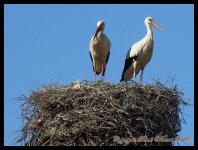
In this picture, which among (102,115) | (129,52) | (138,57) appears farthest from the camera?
(129,52)

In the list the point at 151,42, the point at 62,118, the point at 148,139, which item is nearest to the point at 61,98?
the point at 62,118

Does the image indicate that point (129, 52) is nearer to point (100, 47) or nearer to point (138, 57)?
point (138, 57)

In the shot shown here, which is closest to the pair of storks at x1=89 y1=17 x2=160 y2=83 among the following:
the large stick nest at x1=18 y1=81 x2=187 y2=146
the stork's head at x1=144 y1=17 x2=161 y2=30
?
the stork's head at x1=144 y1=17 x2=161 y2=30

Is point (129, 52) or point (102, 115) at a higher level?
point (129, 52)

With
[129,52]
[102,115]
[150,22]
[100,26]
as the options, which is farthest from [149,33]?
[102,115]

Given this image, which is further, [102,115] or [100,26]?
[100,26]

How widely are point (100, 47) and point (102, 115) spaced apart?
3.06 meters

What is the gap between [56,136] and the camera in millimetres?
14836

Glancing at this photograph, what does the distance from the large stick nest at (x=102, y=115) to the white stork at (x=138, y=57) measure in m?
2.06

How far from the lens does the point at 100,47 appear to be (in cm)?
1770

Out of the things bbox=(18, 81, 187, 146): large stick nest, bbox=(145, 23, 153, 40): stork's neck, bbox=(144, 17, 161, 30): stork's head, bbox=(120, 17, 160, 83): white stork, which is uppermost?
bbox=(144, 17, 161, 30): stork's head

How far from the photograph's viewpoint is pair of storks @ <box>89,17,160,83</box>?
17594mm

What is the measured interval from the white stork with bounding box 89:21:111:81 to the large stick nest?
7.41 ft

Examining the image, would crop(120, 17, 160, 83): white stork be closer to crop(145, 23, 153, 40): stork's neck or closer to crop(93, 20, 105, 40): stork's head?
crop(145, 23, 153, 40): stork's neck
